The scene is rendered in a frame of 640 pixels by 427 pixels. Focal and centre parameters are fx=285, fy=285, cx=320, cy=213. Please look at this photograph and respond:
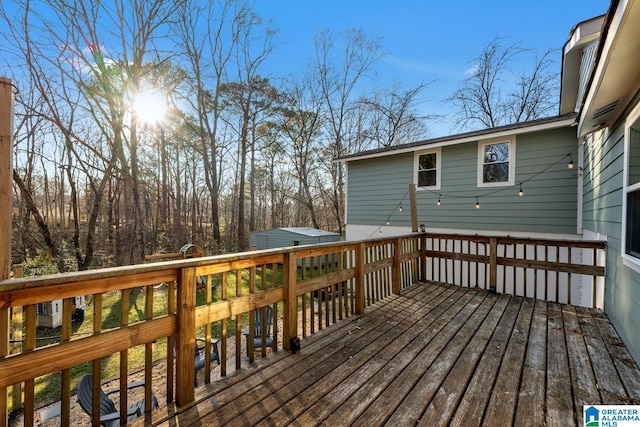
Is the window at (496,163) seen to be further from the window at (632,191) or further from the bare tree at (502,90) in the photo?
the bare tree at (502,90)

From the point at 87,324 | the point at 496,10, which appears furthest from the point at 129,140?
the point at 496,10

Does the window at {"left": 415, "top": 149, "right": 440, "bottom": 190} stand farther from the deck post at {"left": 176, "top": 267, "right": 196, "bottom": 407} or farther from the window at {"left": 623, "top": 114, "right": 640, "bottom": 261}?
the deck post at {"left": 176, "top": 267, "right": 196, "bottom": 407}

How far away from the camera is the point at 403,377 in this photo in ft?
7.29

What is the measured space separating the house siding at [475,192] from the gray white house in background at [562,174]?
20 millimetres

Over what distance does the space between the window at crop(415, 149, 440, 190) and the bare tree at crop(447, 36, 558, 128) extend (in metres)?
7.65

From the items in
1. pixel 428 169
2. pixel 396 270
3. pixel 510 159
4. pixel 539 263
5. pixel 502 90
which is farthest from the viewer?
pixel 502 90

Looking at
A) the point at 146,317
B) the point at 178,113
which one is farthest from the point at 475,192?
the point at 178,113

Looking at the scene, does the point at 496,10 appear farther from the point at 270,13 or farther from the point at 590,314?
the point at 590,314

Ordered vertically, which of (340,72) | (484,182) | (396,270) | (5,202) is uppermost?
(340,72)

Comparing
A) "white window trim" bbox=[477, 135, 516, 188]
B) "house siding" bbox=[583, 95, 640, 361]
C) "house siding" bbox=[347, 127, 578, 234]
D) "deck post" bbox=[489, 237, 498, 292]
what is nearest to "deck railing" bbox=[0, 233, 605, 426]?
"house siding" bbox=[583, 95, 640, 361]

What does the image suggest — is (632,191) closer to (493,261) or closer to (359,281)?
(493,261)

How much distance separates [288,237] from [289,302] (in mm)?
8774

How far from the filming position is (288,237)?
11414 mm

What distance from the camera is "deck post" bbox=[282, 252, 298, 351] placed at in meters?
2.67
